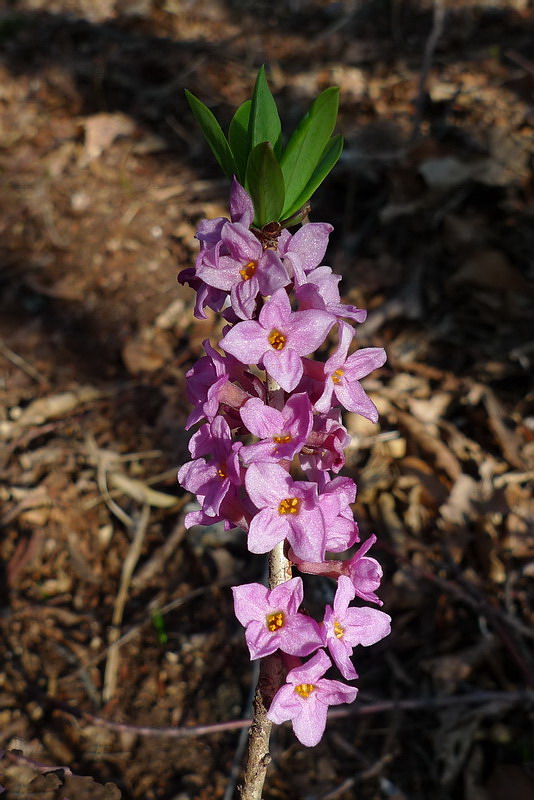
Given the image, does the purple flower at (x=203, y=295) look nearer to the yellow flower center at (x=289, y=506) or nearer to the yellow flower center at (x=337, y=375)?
the yellow flower center at (x=337, y=375)

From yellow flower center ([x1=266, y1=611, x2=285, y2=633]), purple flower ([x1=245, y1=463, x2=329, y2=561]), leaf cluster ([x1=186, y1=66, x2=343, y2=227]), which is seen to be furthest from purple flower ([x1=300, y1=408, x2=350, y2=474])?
leaf cluster ([x1=186, y1=66, x2=343, y2=227])

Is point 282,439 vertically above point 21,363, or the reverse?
point 282,439

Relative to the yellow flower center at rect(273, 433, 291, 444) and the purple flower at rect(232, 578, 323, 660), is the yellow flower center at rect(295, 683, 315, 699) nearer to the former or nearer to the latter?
the purple flower at rect(232, 578, 323, 660)

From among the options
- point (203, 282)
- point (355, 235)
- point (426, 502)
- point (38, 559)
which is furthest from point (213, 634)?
point (355, 235)

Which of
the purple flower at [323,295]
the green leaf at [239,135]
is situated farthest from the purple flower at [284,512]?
the green leaf at [239,135]

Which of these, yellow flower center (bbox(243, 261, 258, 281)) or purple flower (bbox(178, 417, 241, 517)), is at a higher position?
yellow flower center (bbox(243, 261, 258, 281))

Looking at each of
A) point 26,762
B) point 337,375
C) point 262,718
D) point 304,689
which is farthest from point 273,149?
point 26,762

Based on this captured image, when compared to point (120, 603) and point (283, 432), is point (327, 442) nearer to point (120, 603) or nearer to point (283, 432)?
point (283, 432)
